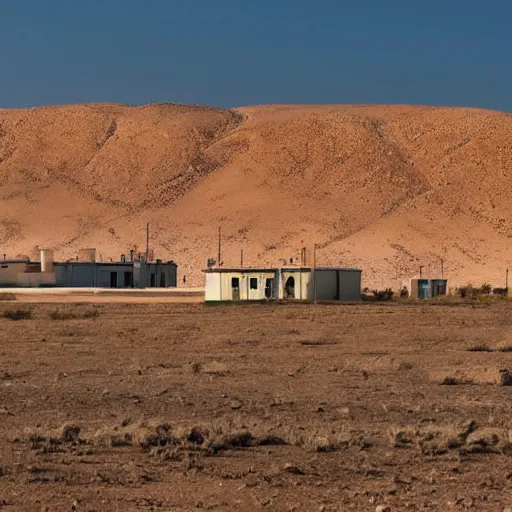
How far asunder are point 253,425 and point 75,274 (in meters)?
60.7

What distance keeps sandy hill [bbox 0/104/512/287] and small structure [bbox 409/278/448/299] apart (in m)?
15.8

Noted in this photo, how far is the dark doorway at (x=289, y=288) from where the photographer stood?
55250 mm

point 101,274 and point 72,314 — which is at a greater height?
point 101,274

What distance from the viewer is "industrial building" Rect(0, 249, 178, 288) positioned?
234 ft

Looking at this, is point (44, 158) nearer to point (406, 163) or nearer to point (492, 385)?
point (406, 163)

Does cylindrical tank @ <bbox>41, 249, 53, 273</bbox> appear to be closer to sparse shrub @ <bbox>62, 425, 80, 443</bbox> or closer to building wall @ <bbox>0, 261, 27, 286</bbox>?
building wall @ <bbox>0, 261, 27, 286</bbox>

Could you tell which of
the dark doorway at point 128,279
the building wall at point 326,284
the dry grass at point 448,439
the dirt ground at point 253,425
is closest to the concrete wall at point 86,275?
the dark doorway at point 128,279

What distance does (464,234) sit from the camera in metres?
91.4

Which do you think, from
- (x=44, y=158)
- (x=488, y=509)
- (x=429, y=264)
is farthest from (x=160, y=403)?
(x=44, y=158)

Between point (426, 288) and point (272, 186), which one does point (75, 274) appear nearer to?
point (426, 288)

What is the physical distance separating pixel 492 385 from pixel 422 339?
33.8ft

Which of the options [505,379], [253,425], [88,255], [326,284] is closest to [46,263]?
[88,255]

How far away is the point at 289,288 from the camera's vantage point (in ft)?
182

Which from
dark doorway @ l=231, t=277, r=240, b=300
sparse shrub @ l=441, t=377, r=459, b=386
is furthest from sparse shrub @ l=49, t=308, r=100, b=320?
sparse shrub @ l=441, t=377, r=459, b=386
